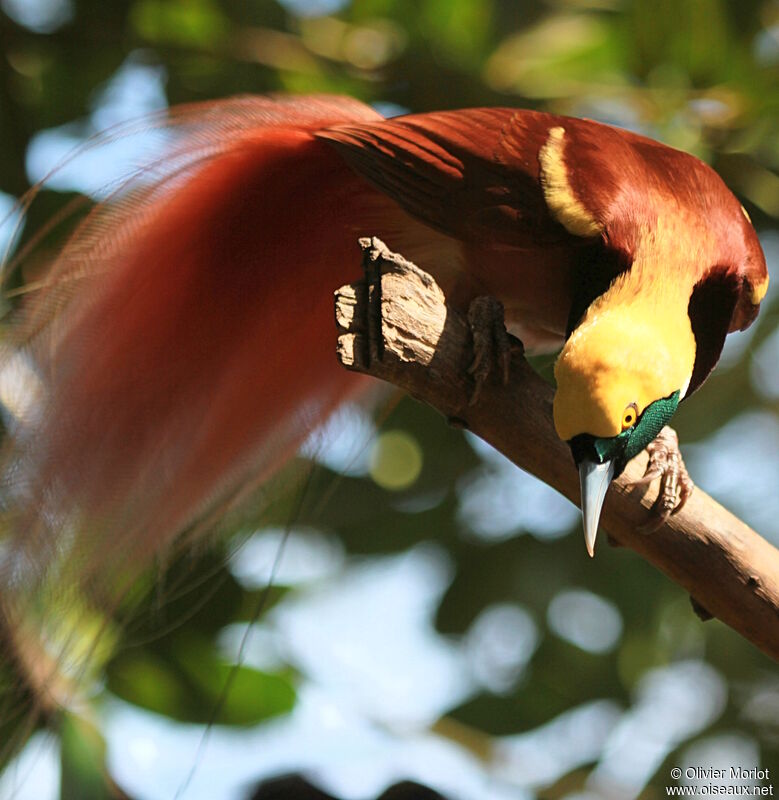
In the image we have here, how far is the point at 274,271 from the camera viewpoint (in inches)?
99.5

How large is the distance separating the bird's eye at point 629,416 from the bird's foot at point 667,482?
0.51 feet

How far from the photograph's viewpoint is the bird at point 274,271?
2.31 meters

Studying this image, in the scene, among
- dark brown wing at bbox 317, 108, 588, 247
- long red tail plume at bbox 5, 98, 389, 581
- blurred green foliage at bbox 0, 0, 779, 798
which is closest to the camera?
dark brown wing at bbox 317, 108, 588, 247

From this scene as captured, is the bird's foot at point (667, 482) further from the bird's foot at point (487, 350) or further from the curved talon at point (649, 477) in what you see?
the bird's foot at point (487, 350)

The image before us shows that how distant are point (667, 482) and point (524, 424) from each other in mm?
310

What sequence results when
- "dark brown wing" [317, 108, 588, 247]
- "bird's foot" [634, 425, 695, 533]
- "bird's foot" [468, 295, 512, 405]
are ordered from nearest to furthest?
"bird's foot" [468, 295, 512, 405] < "bird's foot" [634, 425, 695, 533] < "dark brown wing" [317, 108, 588, 247]

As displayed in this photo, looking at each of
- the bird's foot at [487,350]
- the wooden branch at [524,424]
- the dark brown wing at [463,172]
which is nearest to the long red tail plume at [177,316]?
the dark brown wing at [463,172]

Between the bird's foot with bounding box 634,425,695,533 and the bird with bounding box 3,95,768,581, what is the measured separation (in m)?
0.07

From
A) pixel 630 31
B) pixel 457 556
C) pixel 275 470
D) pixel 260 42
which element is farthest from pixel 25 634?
pixel 630 31

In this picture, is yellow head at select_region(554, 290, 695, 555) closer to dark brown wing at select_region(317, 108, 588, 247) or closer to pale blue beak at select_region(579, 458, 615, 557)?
pale blue beak at select_region(579, 458, 615, 557)

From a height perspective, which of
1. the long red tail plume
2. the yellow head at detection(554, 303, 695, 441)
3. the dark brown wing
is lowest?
the long red tail plume

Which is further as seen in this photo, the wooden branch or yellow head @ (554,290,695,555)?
yellow head @ (554,290,695,555)

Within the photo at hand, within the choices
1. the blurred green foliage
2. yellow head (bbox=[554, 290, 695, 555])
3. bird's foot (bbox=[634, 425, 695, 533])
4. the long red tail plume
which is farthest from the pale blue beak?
the blurred green foliage

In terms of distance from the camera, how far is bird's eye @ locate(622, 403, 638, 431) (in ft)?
6.75
